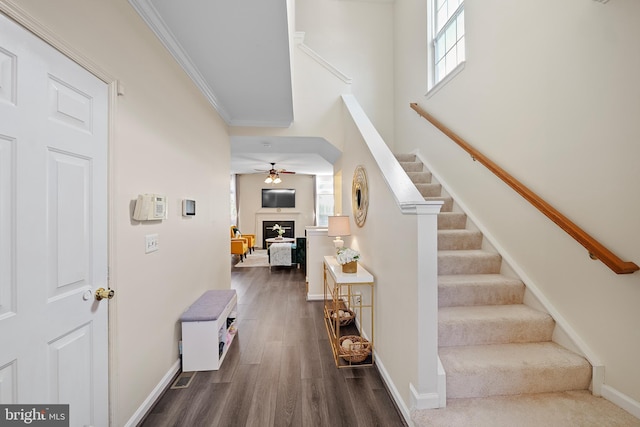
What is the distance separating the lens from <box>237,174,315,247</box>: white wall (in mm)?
9641

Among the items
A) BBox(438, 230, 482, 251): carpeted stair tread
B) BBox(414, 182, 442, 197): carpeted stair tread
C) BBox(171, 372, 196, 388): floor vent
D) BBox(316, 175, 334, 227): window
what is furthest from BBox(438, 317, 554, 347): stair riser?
BBox(316, 175, 334, 227): window

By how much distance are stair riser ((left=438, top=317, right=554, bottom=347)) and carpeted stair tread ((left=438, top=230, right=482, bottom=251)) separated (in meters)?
0.85

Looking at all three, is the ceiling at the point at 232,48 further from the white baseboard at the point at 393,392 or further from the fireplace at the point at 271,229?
the fireplace at the point at 271,229

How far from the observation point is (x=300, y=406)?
5.86 feet

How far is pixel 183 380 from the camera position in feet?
6.73

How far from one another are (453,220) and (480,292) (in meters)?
0.93

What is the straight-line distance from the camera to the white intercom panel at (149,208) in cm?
160

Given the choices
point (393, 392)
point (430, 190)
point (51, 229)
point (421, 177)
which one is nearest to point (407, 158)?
point (421, 177)

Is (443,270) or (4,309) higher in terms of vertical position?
(4,309)

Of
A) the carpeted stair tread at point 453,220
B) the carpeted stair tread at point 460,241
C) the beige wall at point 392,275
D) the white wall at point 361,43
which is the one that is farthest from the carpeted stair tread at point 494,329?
the white wall at point 361,43

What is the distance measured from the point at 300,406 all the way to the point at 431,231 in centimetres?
148

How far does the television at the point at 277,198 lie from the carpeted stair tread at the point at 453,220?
733cm

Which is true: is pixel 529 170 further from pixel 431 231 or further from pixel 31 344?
pixel 31 344

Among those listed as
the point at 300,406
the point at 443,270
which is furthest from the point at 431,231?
the point at 300,406
